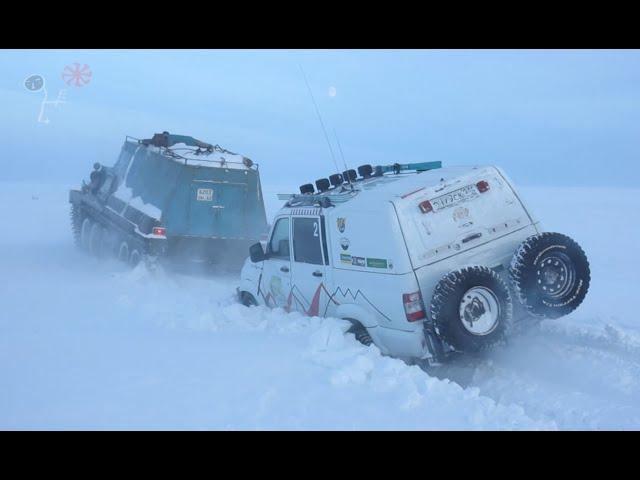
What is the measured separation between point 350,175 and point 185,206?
4.96 meters

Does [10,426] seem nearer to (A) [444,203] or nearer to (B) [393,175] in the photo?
(A) [444,203]

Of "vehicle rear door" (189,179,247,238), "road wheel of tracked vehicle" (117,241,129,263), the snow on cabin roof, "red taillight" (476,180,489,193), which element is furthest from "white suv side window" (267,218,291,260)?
"road wheel of tracked vehicle" (117,241,129,263)

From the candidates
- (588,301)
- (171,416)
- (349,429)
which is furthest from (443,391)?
(588,301)

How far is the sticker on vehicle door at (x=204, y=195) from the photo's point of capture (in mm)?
12203

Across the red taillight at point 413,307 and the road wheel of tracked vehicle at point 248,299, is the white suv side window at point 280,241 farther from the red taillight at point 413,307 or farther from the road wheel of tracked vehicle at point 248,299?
the red taillight at point 413,307

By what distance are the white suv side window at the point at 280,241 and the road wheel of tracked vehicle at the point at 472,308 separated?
2.54 meters

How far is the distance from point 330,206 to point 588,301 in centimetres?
600

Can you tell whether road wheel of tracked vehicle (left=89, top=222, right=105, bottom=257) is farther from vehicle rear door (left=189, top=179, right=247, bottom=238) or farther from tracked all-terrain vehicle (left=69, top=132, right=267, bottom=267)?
vehicle rear door (left=189, top=179, right=247, bottom=238)

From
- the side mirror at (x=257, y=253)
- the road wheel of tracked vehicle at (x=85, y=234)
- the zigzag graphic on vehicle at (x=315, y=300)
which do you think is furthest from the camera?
the road wheel of tracked vehicle at (x=85, y=234)

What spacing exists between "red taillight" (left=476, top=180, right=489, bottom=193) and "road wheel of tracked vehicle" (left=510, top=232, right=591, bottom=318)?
717 millimetres

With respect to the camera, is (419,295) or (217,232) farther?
(217,232)

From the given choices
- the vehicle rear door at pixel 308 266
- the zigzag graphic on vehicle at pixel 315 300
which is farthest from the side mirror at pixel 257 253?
the vehicle rear door at pixel 308 266

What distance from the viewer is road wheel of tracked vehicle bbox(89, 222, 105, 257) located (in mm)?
14141

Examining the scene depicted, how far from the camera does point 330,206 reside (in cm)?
712
